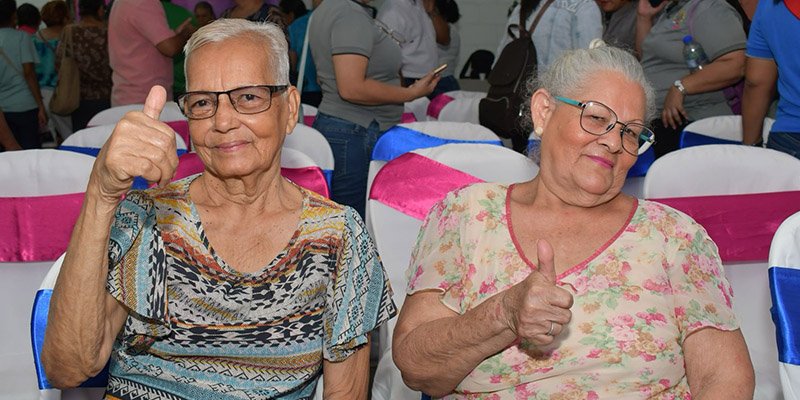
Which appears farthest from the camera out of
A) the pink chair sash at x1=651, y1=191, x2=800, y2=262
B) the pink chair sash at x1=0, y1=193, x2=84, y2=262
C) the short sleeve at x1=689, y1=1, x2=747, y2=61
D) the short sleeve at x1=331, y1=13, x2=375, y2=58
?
the short sleeve at x1=689, y1=1, x2=747, y2=61

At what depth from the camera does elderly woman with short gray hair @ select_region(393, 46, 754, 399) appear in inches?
79.9

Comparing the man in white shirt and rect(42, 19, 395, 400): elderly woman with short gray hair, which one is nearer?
rect(42, 19, 395, 400): elderly woman with short gray hair

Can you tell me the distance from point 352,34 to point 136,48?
1825 mm


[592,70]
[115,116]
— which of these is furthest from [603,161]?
[115,116]

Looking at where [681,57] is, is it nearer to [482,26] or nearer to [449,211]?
[449,211]

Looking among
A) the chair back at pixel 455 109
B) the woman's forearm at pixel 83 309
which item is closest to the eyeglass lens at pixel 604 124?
the woman's forearm at pixel 83 309

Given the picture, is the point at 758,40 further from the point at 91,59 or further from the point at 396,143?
the point at 91,59

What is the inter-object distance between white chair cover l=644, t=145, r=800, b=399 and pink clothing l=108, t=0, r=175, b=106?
9.65 ft

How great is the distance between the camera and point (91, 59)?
632cm

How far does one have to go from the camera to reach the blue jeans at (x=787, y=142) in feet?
11.5

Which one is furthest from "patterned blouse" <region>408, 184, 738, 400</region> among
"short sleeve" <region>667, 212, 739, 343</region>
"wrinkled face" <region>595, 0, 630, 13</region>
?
"wrinkled face" <region>595, 0, 630, 13</region>

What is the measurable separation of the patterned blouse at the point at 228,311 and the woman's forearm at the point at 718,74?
2.64 m

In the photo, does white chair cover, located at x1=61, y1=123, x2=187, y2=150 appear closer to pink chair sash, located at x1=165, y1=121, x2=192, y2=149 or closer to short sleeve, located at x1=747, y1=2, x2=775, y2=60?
pink chair sash, located at x1=165, y1=121, x2=192, y2=149

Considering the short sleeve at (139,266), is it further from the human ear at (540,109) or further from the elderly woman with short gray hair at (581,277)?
the human ear at (540,109)
